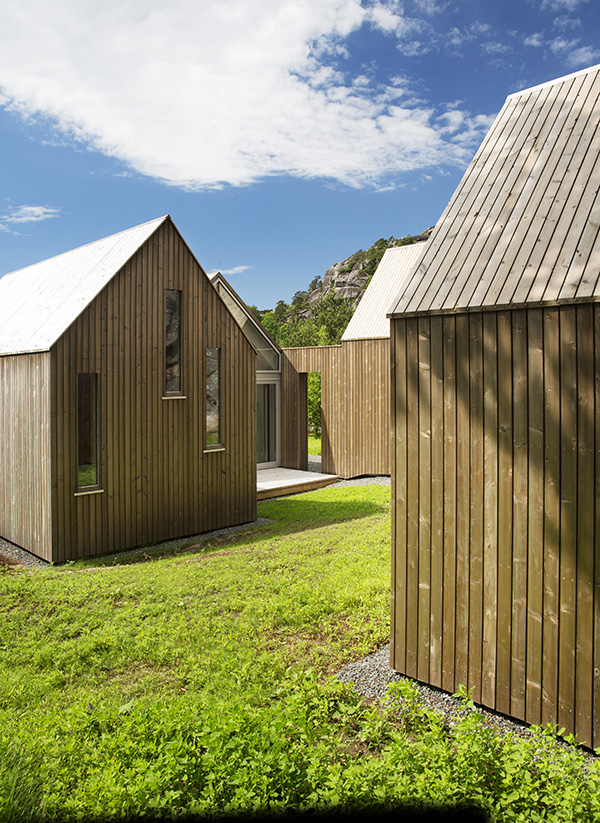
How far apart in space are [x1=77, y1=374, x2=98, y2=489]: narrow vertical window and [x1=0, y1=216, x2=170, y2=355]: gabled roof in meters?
0.94

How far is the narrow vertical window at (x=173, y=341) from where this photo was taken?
10.1m

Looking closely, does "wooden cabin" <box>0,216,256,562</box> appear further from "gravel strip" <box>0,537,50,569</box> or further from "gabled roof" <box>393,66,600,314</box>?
"gabled roof" <box>393,66,600,314</box>

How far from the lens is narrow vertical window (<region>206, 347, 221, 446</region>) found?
10883 mm

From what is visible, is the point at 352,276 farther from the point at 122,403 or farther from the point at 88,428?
the point at 88,428

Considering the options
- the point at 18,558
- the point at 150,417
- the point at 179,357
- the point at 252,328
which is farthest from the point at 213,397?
the point at 252,328

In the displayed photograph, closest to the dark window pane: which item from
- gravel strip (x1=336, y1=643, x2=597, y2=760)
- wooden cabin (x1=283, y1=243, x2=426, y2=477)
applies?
wooden cabin (x1=283, y1=243, x2=426, y2=477)

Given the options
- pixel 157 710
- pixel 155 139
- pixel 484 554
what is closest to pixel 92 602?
pixel 157 710

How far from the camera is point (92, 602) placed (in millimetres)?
6156

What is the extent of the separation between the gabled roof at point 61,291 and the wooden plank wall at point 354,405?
728 cm

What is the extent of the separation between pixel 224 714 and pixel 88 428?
6587 mm

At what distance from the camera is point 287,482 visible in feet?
48.3

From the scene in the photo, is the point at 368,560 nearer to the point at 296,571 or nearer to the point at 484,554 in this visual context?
the point at 296,571

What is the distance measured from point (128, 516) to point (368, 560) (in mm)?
4491

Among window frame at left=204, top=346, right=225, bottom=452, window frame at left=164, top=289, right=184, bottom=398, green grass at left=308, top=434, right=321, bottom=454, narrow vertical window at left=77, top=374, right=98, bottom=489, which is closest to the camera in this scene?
narrow vertical window at left=77, top=374, right=98, bottom=489
